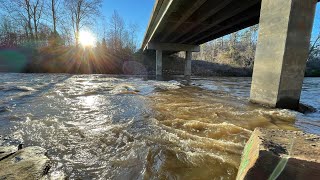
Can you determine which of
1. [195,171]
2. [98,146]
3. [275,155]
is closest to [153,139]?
[98,146]

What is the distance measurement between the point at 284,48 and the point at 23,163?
6.40 meters

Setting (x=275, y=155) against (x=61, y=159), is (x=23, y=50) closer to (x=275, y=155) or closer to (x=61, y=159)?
(x=61, y=159)

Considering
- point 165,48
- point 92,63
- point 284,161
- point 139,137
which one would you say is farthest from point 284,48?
point 92,63

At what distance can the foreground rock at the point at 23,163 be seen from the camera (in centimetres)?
196

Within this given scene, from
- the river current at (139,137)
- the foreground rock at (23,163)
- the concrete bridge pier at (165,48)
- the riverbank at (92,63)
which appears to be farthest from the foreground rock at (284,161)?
the riverbank at (92,63)

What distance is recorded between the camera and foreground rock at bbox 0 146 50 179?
6.43 ft

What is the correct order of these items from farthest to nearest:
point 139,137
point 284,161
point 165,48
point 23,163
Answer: point 165,48 → point 139,137 → point 23,163 → point 284,161

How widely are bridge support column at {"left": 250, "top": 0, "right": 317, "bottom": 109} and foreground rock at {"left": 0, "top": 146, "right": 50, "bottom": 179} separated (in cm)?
604

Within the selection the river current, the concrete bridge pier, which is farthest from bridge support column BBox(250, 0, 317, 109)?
the concrete bridge pier

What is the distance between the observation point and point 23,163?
7.14ft

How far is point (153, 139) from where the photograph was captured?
3.31 meters

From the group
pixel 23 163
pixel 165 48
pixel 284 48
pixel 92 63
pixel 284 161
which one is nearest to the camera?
pixel 284 161

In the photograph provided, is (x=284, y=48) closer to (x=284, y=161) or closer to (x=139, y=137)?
(x=139, y=137)

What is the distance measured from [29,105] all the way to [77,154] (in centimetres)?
434
